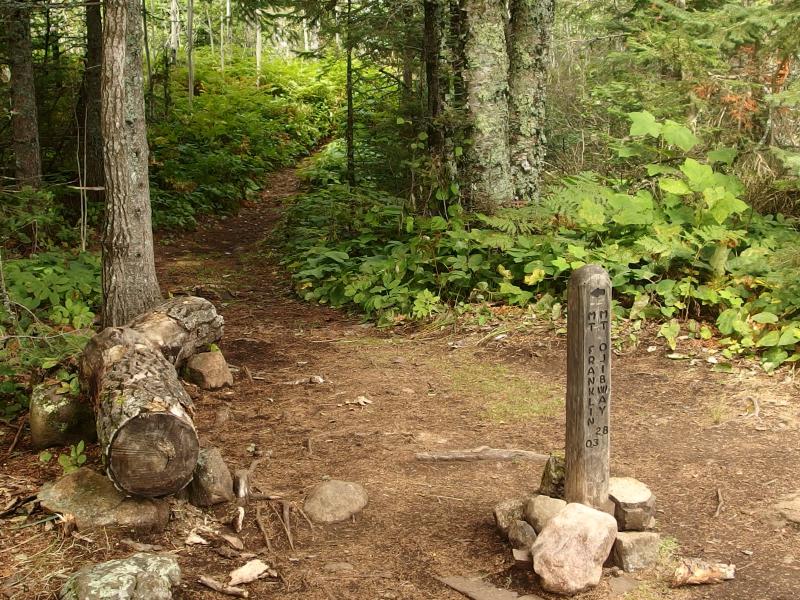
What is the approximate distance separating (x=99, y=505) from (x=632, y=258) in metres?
5.58

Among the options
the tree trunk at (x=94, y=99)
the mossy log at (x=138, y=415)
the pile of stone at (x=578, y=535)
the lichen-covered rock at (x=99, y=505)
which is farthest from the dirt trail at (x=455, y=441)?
the tree trunk at (x=94, y=99)

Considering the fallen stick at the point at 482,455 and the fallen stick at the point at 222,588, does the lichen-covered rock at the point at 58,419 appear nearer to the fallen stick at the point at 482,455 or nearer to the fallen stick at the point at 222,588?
the fallen stick at the point at 222,588

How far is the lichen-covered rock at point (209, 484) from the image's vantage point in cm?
447

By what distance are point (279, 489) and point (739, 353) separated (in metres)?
4.35

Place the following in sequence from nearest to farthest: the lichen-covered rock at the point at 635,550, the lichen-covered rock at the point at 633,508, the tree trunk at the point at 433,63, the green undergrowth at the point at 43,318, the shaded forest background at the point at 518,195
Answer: the lichen-covered rock at the point at 635,550, the lichen-covered rock at the point at 633,508, the green undergrowth at the point at 43,318, the shaded forest background at the point at 518,195, the tree trunk at the point at 433,63

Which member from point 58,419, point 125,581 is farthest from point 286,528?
point 58,419

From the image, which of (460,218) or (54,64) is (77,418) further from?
(54,64)

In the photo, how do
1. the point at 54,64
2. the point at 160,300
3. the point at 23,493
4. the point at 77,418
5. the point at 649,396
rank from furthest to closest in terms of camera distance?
the point at 54,64 < the point at 160,300 < the point at 649,396 < the point at 77,418 < the point at 23,493

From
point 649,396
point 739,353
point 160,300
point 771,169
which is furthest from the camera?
point 771,169

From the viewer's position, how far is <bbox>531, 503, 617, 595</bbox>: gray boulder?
3588 mm

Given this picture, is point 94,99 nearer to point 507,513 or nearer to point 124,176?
point 124,176

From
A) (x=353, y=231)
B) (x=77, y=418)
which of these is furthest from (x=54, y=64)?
(x=77, y=418)

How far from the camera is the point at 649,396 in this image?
6.27 metres

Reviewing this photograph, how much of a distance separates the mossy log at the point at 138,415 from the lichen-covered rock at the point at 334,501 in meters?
0.75
